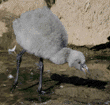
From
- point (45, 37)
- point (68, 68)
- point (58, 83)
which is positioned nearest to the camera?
point (45, 37)

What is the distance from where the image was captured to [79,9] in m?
5.90

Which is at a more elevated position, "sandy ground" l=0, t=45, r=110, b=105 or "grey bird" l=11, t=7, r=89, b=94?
"grey bird" l=11, t=7, r=89, b=94

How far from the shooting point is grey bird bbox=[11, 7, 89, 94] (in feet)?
10.1

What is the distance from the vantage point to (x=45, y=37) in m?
3.07

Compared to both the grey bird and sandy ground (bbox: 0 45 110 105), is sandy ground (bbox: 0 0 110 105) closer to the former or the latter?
sandy ground (bbox: 0 45 110 105)

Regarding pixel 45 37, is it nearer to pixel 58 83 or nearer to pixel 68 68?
pixel 58 83

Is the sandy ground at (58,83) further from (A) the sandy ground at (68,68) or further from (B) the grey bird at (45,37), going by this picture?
(B) the grey bird at (45,37)

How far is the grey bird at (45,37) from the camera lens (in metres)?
3.08

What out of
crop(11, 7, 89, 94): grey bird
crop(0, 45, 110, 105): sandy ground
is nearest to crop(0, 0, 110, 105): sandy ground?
crop(0, 45, 110, 105): sandy ground

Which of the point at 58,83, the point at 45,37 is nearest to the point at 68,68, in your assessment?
the point at 58,83

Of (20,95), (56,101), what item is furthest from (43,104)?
(20,95)

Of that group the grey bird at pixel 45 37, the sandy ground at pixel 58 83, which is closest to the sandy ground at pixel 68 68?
the sandy ground at pixel 58 83

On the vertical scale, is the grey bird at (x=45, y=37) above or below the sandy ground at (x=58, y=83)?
above

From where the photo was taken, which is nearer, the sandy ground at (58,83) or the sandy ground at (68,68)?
the sandy ground at (58,83)
